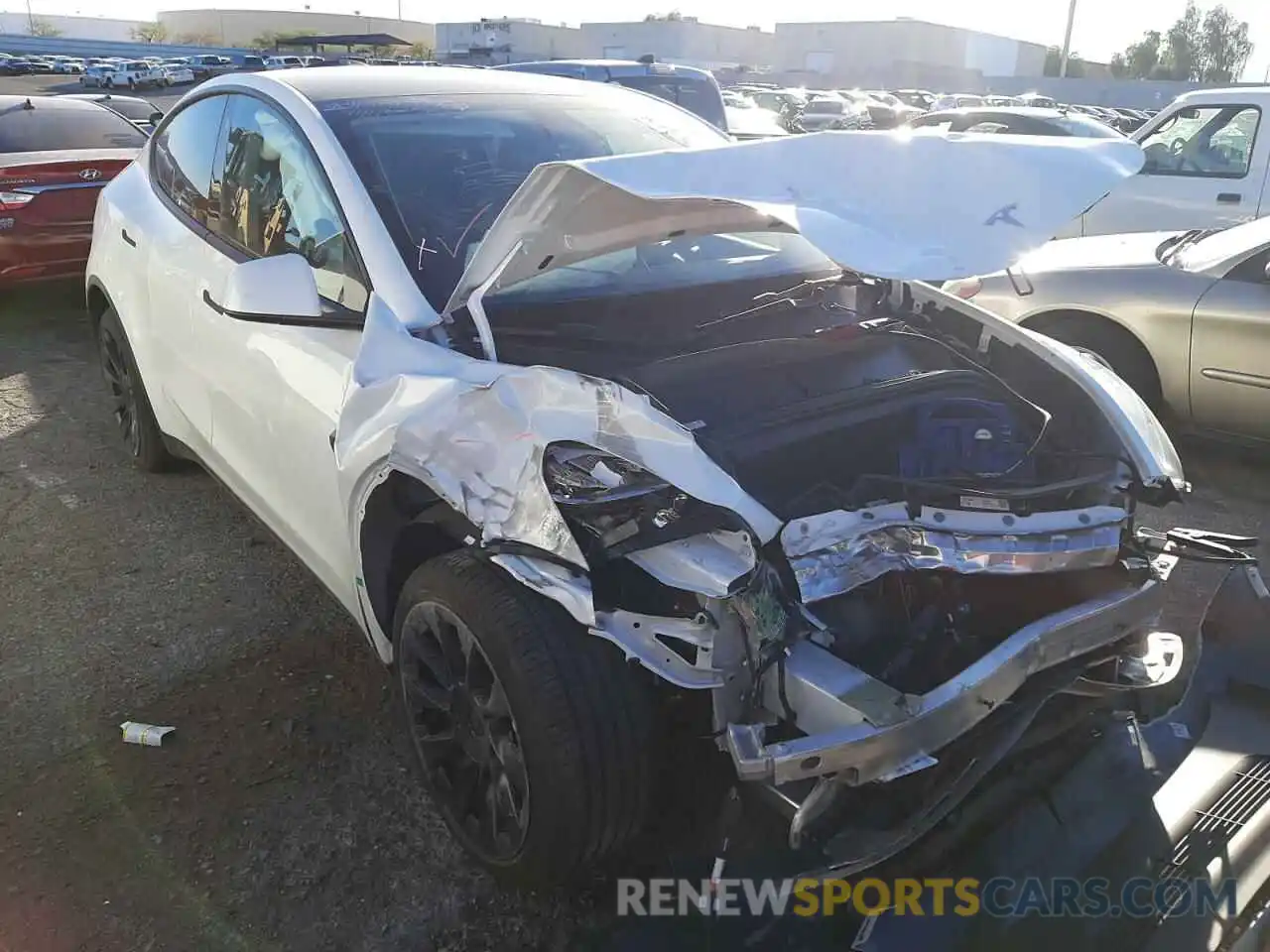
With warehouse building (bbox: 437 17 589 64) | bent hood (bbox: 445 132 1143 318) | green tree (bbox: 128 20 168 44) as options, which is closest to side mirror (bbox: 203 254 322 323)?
bent hood (bbox: 445 132 1143 318)

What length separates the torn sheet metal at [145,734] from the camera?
2.95 meters

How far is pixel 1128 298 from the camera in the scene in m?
4.98

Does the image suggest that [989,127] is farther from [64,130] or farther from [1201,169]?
[64,130]

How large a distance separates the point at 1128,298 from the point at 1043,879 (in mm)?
3719

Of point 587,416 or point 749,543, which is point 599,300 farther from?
point 749,543

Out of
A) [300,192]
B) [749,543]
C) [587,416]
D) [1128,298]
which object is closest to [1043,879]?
[749,543]

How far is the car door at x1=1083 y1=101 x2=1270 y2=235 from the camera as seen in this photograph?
24.4ft

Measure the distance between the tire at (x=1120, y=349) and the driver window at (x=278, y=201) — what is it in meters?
3.73

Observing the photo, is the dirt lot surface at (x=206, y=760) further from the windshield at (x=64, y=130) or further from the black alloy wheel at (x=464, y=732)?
the windshield at (x=64, y=130)

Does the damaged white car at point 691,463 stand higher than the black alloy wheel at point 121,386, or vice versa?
the damaged white car at point 691,463

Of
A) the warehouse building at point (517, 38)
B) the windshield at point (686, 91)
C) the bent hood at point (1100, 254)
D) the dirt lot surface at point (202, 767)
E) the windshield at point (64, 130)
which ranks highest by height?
the warehouse building at point (517, 38)

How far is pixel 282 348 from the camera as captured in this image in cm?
293

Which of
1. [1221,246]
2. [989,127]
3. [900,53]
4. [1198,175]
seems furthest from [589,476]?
[900,53]

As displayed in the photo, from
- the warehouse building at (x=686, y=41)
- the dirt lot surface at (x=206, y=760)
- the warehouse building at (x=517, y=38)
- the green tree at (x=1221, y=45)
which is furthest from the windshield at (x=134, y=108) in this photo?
the green tree at (x=1221, y=45)
